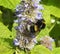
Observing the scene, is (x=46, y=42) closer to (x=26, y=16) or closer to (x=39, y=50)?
(x=39, y=50)

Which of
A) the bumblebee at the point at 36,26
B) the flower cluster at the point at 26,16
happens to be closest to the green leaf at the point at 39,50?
the flower cluster at the point at 26,16

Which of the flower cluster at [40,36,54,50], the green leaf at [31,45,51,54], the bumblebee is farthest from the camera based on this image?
the flower cluster at [40,36,54,50]

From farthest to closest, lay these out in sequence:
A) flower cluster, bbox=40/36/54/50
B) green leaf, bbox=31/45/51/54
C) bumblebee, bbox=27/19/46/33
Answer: flower cluster, bbox=40/36/54/50
green leaf, bbox=31/45/51/54
bumblebee, bbox=27/19/46/33

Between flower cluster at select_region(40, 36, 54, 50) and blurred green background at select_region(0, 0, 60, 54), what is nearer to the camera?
blurred green background at select_region(0, 0, 60, 54)

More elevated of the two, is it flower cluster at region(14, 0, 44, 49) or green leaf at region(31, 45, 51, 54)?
flower cluster at region(14, 0, 44, 49)

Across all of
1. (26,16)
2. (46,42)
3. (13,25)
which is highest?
(26,16)

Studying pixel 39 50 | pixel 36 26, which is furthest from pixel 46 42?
pixel 36 26

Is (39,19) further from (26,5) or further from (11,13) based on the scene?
(11,13)

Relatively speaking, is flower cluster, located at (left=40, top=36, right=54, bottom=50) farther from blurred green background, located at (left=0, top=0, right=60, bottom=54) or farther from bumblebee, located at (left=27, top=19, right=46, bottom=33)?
bumblebee, located at (left=27, top=19, right=46, bottom=33)

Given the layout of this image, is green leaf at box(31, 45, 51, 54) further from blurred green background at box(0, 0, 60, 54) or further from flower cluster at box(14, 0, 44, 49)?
flower cluster at box(14, 0, 44, 49)

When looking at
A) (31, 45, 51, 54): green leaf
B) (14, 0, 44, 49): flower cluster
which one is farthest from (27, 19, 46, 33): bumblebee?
(31, 45, 51, 54): green leaf

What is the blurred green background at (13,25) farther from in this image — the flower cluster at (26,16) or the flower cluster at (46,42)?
the flower cluster at (26,16)
